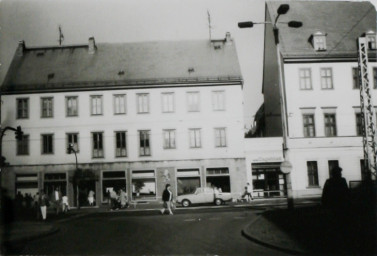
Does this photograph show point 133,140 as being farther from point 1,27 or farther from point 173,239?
point 1,27

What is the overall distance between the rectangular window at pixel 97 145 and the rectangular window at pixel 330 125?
58.0ft

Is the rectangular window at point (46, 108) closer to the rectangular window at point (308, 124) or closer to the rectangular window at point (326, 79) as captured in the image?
the rectangular window at point (308, 124)

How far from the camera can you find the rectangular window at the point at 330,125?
3488 cm

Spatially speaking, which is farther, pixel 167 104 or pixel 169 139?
pixel 169 139

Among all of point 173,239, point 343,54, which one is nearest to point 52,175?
point 173,239

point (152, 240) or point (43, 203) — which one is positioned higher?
point (43, 203)

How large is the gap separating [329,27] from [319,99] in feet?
20.2

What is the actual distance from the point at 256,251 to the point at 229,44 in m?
27.1

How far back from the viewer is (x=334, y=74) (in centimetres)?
3466

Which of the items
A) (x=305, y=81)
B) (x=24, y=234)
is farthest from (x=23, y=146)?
(x=305, y=81)

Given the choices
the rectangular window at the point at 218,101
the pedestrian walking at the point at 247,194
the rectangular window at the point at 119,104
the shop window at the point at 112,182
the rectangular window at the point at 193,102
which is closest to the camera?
the pedestrian walking at the point at 247,194

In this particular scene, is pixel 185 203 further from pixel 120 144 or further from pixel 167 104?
pixel 167 104

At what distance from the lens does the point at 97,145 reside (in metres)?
30.8

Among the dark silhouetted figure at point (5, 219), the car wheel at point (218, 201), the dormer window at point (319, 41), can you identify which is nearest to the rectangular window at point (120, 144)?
the car wheel at point (218, 201)
